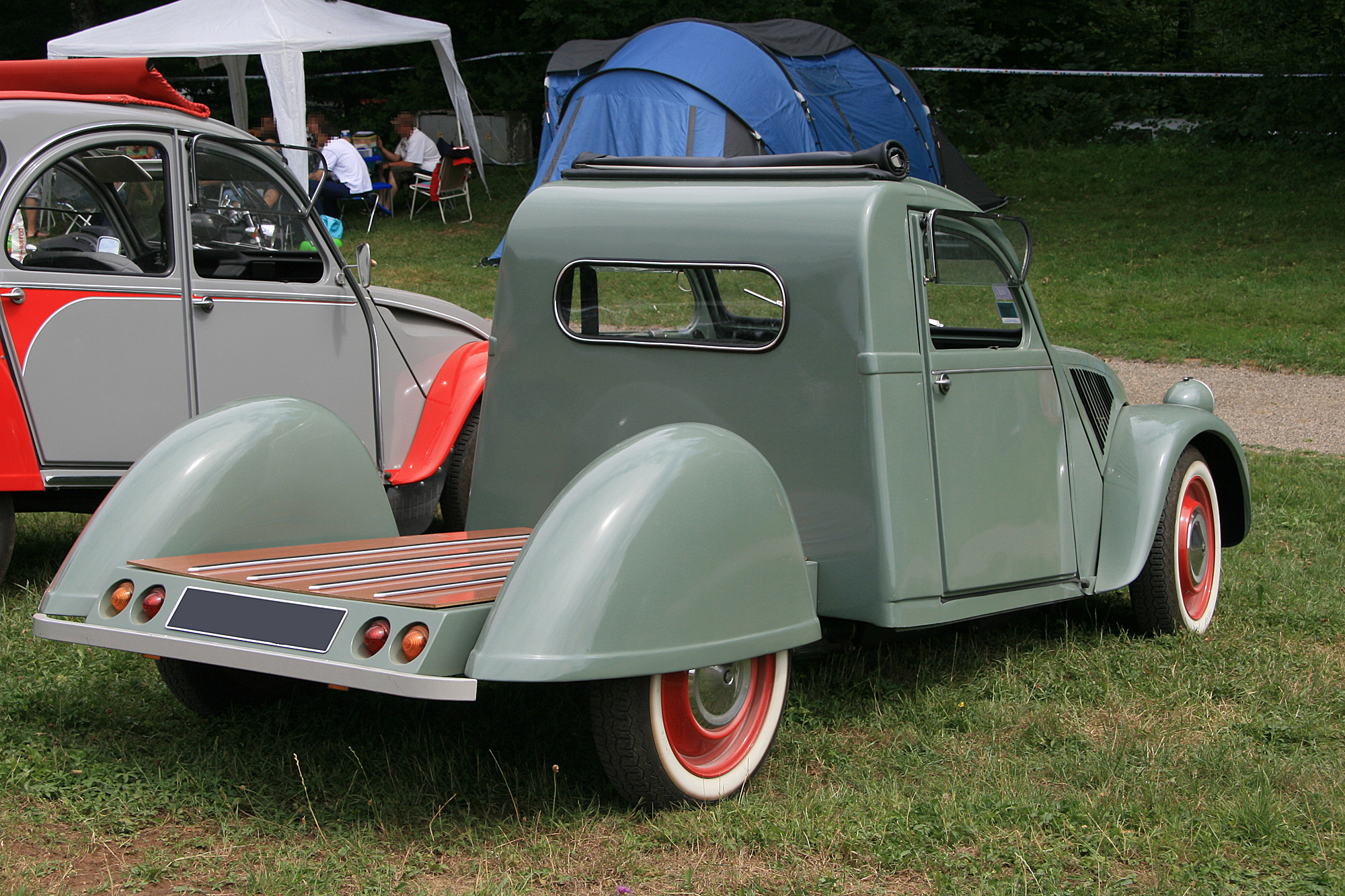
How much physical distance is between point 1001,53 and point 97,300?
26.1 metres

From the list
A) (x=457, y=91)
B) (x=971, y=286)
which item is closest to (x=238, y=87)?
(x=457, y=91)

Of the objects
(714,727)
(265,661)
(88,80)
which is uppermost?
(88,80)

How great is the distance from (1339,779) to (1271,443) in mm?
5768

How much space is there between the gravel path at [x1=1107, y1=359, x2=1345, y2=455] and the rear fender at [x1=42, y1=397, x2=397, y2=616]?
6853mm

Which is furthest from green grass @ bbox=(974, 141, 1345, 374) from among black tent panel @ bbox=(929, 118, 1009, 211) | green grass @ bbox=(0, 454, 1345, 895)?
green grass @ bbox=(0, 454, 1345, 895)

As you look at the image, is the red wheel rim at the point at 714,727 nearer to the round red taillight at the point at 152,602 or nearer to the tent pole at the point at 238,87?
the round red taillight at the point at 152,602

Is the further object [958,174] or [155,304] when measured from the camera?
[958,174]

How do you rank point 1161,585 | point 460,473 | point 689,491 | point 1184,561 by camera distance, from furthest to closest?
point 460,473, point 1184,561, point 1161,585, point 689,491

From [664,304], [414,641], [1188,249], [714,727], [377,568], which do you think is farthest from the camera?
[1188,249]

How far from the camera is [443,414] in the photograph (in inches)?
250

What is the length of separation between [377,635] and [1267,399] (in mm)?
8917

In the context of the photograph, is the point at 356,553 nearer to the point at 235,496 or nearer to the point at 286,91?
the point at 235,496

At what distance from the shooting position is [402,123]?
1995 centimetres

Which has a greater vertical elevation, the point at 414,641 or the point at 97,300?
the point at 97,300
